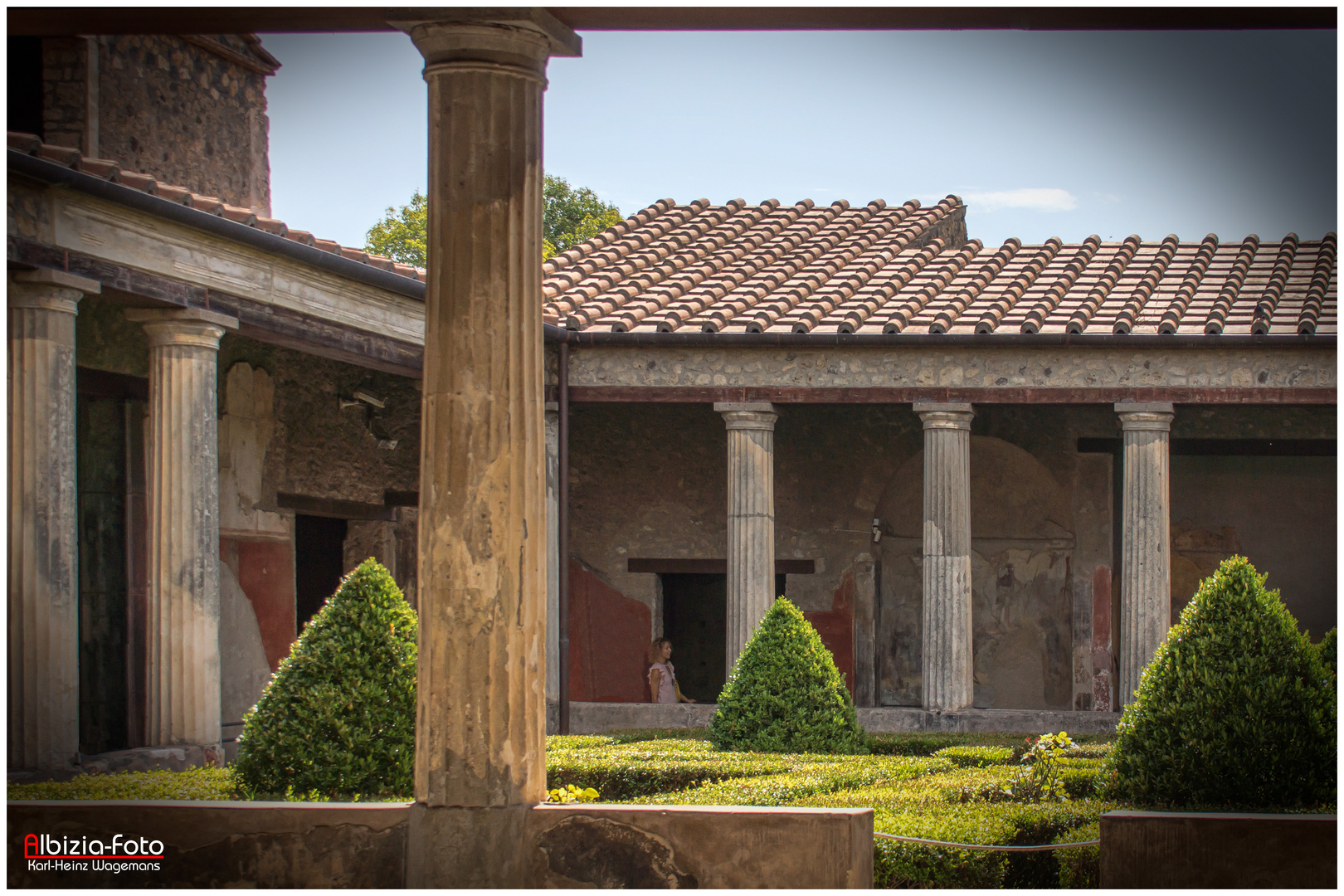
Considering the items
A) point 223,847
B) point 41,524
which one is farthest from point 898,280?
point 223,847

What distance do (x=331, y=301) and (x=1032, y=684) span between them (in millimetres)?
8245

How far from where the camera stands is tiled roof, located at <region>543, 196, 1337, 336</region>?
13.0 m

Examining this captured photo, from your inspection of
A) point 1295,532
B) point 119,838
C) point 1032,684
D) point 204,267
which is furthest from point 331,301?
point 1295,532

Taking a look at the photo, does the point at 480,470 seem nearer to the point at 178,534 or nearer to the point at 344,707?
the point at 344,707

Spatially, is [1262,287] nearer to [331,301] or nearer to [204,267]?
[331,301]

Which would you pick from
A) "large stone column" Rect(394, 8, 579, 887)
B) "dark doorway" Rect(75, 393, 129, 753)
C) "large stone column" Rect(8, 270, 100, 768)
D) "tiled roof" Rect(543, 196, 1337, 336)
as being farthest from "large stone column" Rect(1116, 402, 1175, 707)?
"large stone column" Rect(394, 8, 579, 887)

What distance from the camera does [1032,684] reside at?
15.3 m

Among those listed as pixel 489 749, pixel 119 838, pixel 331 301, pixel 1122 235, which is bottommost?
pixel 119 838

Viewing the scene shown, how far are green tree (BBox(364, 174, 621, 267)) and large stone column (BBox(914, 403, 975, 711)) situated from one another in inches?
692

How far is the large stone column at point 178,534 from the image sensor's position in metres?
9.48

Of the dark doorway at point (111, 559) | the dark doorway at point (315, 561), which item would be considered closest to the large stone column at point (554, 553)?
the dark doorway at point (315, 561)

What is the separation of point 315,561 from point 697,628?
4.23 meters

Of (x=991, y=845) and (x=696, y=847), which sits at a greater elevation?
(x=696, y=847)

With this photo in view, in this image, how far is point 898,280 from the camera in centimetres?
1458
